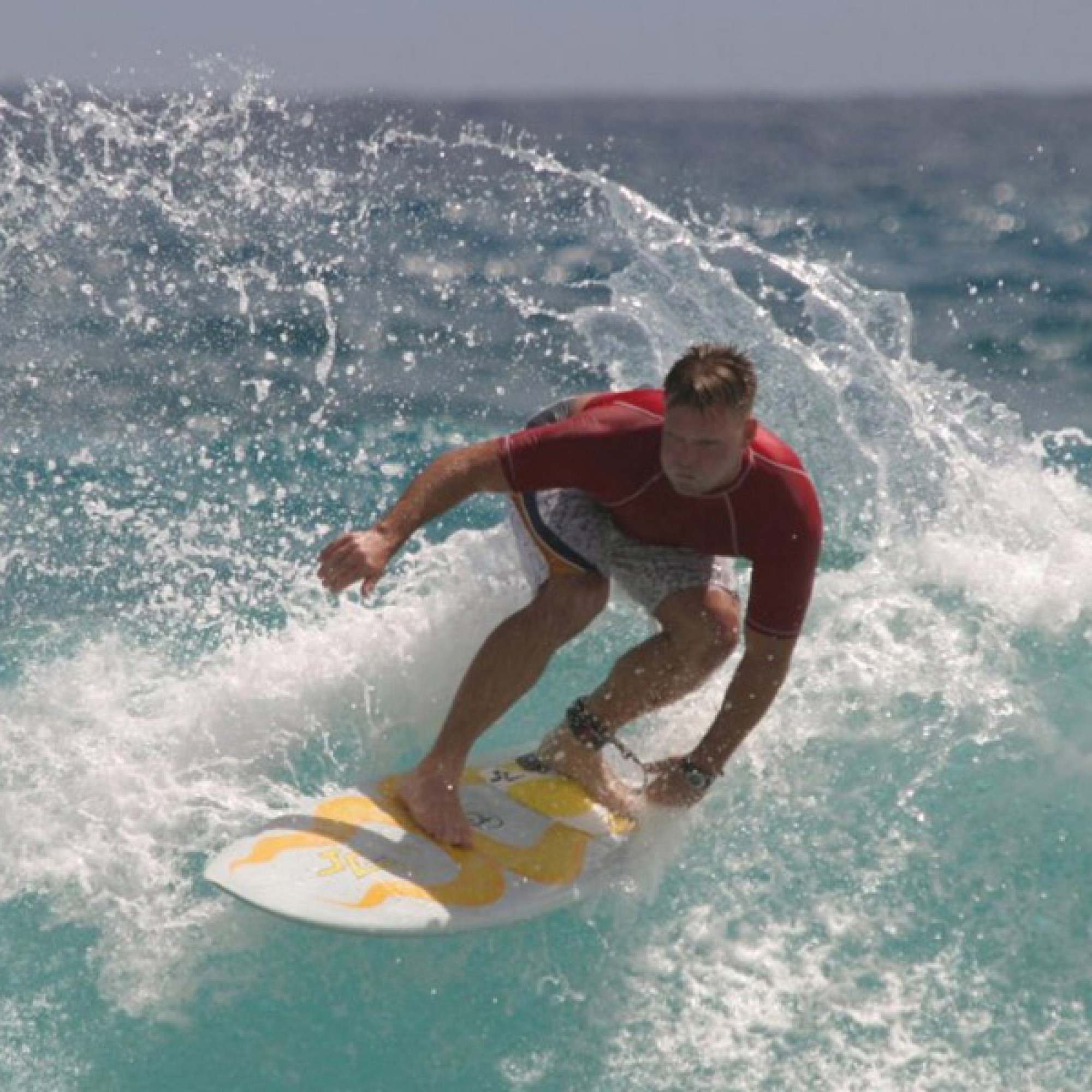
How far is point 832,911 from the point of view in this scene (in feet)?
17.4

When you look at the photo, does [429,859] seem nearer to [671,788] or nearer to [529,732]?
[671,788]

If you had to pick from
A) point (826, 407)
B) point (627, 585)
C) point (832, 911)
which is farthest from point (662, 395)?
point (826, 407)

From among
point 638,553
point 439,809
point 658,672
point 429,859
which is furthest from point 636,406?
point 429,859

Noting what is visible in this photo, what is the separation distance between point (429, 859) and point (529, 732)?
4.27 feet

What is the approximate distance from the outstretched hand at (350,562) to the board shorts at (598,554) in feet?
2.24

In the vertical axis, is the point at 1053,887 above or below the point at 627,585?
below

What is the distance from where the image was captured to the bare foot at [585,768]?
554 centimetres

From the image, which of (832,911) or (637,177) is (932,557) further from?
(637,177)

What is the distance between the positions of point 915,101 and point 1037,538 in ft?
174

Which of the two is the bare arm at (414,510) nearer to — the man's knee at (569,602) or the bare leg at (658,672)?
the man's knee at (569,602)

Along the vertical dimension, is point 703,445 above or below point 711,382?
below

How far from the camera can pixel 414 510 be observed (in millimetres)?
5066

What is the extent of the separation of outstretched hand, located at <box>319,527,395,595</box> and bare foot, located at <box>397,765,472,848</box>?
67 centimetres

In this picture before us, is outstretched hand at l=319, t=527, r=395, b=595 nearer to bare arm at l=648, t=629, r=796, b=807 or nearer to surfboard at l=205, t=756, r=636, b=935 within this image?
surfboard at l=205, t=756, r=636, b=935
